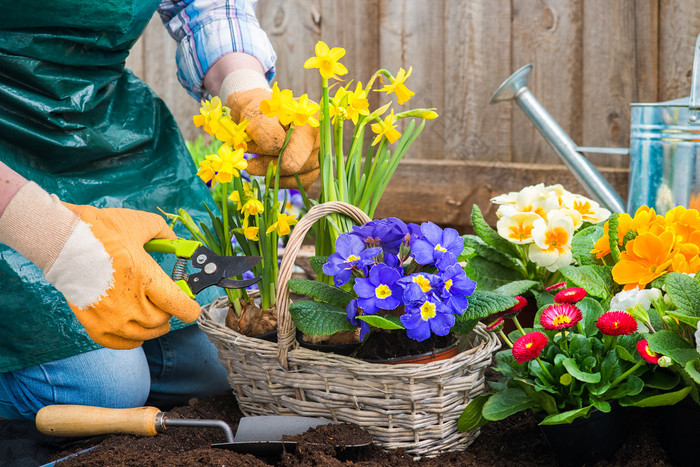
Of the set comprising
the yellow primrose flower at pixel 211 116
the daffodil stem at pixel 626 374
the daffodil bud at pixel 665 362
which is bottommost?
the daffodil stem at pixel 626 374

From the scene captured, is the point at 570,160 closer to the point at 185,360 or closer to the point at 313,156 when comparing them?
the point at 313,156

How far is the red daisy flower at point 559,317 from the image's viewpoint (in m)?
1.04

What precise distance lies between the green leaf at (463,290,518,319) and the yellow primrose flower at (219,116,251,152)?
1.63ft

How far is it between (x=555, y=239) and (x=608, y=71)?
1399mm

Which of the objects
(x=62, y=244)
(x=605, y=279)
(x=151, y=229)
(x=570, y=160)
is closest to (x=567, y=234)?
→ (x=605, y=279)

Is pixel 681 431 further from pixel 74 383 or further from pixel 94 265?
pixel 74 383

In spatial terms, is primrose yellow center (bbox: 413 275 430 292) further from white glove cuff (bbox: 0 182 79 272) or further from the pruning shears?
white glove cuff (bbox: 0 182 79 272)

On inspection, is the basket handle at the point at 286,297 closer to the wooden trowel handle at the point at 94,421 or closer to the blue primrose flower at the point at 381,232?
the blue primrose flower at the point at 381,232

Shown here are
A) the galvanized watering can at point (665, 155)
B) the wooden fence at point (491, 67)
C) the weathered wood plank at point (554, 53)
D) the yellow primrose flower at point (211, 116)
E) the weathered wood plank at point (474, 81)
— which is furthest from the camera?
the weathered wood plank at point (474, 81)

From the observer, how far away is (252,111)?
51.7 inches

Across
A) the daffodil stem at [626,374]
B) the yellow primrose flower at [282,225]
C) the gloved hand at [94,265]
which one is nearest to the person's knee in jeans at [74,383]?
the gloved hand at [94,265]

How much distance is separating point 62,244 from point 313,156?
51cm

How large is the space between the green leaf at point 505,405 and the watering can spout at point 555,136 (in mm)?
1013

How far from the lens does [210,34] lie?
5.16ft
